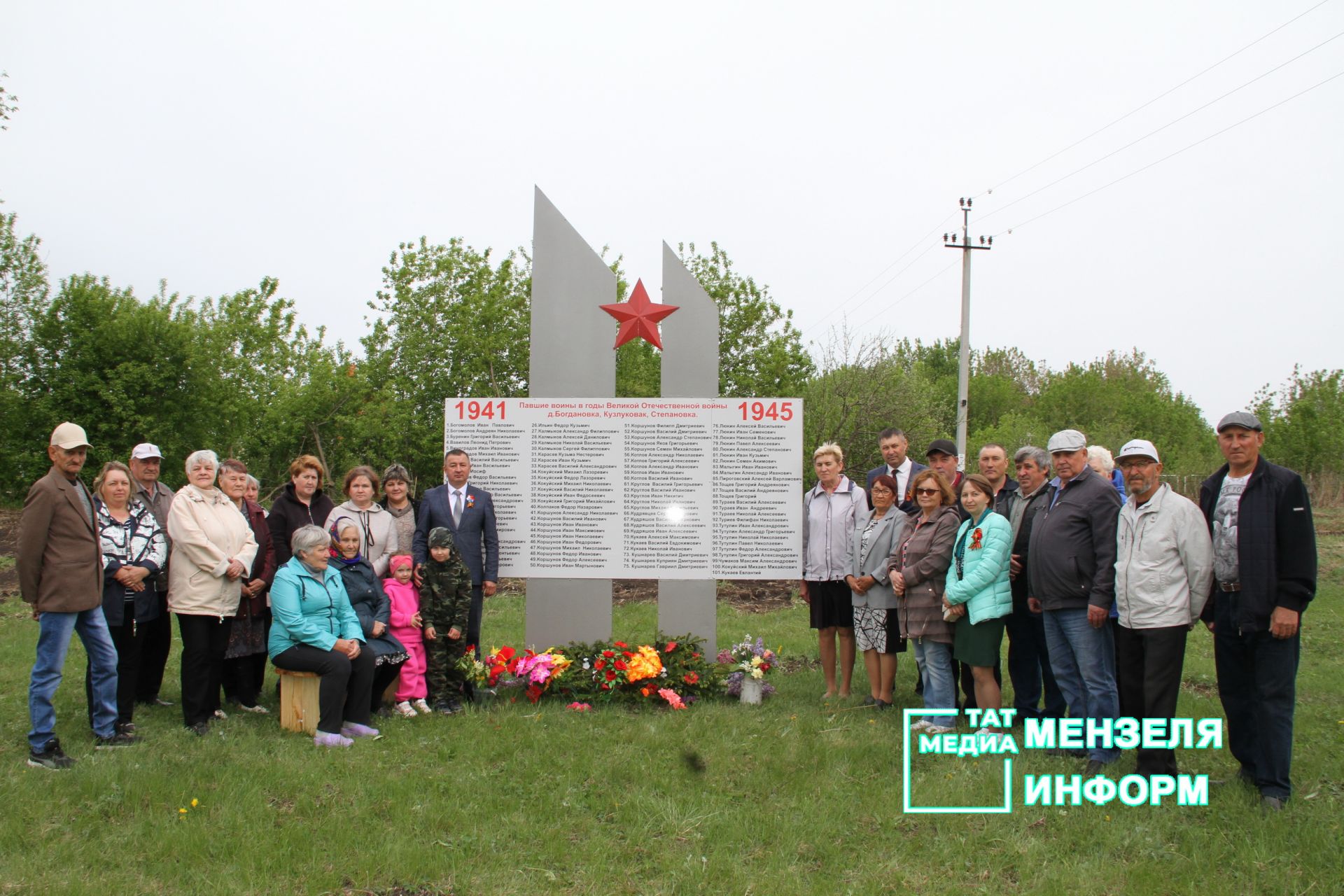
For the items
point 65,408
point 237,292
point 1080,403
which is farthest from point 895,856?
point 1080,403

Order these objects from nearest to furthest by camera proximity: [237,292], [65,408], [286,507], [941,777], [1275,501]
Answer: [1275,501], [941,777], [286,507], [65,408], [237,292]

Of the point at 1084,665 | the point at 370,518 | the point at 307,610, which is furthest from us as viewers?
the point at 370,518

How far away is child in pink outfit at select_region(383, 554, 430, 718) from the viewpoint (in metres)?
5.93

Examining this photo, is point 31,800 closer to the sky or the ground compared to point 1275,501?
closer to the ground

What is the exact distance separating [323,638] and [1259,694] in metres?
5.23

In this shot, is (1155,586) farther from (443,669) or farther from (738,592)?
(738,592)

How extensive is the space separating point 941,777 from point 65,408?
1919 centimetres

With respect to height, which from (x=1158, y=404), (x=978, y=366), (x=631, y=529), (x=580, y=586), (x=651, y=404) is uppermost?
(x=978, y=366)

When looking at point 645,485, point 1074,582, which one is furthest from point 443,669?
point 1074,582

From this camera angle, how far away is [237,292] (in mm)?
23891

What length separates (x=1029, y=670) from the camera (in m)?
5.81

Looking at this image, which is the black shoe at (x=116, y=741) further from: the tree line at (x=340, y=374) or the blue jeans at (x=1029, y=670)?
the tree line at (x=340, y=374)

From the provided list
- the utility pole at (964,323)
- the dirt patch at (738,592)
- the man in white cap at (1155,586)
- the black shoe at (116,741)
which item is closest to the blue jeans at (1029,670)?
the man in white cap at (1155,586)

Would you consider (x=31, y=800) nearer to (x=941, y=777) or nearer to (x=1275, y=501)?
(x=941, y=777)
